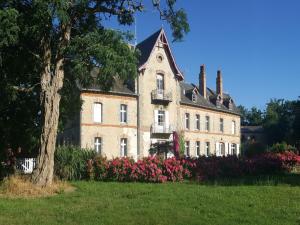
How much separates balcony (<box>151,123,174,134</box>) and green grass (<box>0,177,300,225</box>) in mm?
24201

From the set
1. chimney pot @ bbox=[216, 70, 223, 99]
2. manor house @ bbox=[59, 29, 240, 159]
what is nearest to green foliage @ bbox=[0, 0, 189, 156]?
manor house @ bbox=[59, 29, 240, 159]

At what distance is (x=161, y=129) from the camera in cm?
4081

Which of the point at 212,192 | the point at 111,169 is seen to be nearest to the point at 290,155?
the point at 111,169

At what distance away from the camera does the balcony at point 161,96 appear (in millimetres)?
40906

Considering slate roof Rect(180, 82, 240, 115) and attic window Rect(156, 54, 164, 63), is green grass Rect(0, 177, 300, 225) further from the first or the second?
slate roof Rect(180, 82, 240, 115)

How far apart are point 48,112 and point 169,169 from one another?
682 centimetres

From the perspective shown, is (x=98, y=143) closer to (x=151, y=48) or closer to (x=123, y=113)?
(x=123, y=113)

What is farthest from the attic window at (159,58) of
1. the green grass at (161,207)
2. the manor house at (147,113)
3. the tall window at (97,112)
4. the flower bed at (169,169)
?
the green grass at (161,207)

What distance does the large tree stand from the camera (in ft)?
52.9

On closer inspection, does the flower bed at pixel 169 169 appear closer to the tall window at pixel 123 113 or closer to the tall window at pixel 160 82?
the tall window at pixel 123 113

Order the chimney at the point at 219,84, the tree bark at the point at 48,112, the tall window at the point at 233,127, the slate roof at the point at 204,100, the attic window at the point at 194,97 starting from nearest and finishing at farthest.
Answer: the tree bark at the point at 48,112 < the slate roof at the point at 204,100 < the attic window at the point at 194,97 < the chimney at the point at 219,84 < the tall window at the point at 233,127

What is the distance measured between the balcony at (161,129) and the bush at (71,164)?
61.8 feet


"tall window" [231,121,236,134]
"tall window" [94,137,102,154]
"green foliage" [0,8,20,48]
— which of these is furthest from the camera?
"tall window" [231,121,236,134]

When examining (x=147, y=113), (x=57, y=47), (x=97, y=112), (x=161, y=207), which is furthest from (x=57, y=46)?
(x=147, y=113)
